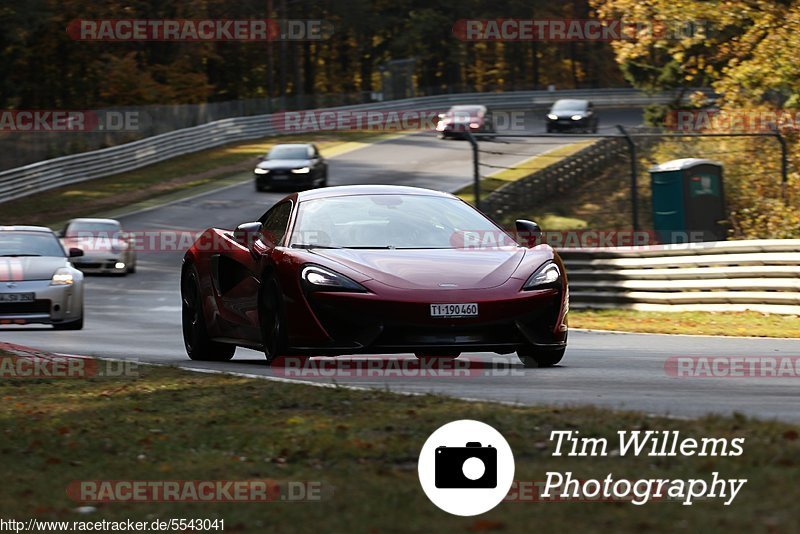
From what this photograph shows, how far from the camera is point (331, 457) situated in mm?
6941

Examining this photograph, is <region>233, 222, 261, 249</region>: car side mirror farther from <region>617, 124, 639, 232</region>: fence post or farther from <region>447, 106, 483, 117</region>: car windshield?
<region>447, 106, 483, 117</region>: car windshield

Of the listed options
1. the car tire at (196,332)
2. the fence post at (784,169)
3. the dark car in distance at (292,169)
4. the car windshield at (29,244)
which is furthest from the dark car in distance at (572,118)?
the car tire at (196,332)

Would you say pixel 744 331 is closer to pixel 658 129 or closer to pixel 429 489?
pixel 429 489

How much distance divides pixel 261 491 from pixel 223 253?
6.28 meters

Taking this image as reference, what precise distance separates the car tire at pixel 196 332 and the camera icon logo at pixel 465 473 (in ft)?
21.7

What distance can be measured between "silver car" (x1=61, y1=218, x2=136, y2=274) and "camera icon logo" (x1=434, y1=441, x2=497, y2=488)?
26.0 m

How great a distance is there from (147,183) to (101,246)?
1891 cm

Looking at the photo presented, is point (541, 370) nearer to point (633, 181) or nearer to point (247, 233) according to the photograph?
point (247, 233)

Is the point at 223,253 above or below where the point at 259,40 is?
above

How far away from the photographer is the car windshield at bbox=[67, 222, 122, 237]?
32000 mm

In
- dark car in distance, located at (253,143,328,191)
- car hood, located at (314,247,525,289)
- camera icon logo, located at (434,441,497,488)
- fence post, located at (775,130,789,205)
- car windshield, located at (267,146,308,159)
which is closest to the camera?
camera icon logo, located at (434,441,497,488)

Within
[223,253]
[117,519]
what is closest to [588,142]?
[223,253]

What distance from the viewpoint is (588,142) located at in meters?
25.3

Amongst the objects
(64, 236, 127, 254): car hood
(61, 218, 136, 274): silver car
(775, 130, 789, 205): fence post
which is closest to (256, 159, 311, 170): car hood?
(61, 218, 136, 274): silver car
